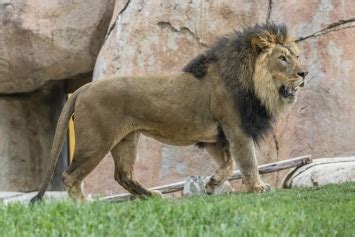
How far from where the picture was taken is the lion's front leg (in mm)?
7750

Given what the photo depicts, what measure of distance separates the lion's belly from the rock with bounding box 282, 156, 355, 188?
118 centimetres

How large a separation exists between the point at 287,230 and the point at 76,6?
27.4 ft

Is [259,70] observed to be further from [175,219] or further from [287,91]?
[175,219]

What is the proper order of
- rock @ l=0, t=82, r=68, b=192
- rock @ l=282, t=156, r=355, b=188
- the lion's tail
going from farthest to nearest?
rock @ l=0, t=82, r=68, b=192
rock @ l=282, t=156, r=355, b=188
the lion's tail

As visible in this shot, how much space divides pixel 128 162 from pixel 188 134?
58 centimetres

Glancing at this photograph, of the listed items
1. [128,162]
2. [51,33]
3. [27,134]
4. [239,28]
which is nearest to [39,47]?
[51,33]

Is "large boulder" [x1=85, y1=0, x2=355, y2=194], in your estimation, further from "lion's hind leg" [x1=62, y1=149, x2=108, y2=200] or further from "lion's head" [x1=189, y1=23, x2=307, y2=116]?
"lion's hind leg" [x1=62, y1=149, x2=108, y2=200]

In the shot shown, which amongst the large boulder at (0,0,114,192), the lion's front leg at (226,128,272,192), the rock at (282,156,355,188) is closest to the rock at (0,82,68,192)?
the large boulder at (0,0,114,192)

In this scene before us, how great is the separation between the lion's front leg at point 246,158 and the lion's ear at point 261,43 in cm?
84

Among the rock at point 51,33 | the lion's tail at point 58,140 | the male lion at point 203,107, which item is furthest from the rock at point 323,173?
the rock at point 51,33

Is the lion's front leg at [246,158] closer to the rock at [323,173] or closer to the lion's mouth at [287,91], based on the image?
the lion's mouth at [287,91]

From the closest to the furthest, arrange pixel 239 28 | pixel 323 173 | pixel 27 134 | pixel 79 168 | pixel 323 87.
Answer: pixel 79 168 → pixel 323 173 → pixel 323 87 → pixel 239 28 → pixel 27 134

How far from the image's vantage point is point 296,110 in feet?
34.3

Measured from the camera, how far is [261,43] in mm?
8094
